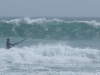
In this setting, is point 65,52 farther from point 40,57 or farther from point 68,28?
point 68,28

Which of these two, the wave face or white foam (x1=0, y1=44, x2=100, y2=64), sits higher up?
the wave face

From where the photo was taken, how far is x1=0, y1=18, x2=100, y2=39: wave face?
28719 millimetres

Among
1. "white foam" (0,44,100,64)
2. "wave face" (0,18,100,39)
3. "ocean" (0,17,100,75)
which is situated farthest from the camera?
"wave face" (0,18,100,39)

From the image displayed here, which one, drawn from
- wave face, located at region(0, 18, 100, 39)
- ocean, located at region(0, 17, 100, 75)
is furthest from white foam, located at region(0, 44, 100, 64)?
wave face, located at region(0, 18, 100, 39)

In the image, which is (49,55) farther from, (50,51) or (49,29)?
(49,29)

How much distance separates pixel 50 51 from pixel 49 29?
436 inches

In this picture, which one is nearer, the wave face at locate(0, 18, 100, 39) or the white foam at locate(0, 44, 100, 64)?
the white foam at locate(0, 44, 100, 64)

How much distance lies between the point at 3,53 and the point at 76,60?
154 inches

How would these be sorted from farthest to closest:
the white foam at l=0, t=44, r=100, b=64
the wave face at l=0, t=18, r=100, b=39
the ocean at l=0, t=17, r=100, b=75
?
the wave face at l=0, t=18, r=100, b=39 < the white foam at l=0, t=44, r=100, b=64 < the ocean at l=0, t=17, r=100, b=75

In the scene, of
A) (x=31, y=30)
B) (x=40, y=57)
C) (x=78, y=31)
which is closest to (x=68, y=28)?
(x=78, y=31)

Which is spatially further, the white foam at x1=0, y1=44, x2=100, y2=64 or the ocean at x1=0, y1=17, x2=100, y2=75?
the white foam at x1=0, y1=44, x2=100, y2=64

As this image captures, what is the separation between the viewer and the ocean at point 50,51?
583 inches

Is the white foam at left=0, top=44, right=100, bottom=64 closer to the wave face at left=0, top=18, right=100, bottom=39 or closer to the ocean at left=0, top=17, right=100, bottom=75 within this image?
the ocean at left=0, top=17, right=100, bottom=75

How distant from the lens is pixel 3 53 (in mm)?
18219
